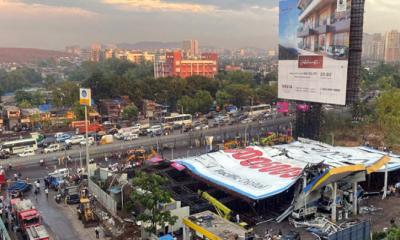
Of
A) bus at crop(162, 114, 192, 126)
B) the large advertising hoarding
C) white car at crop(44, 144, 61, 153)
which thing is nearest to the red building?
bus at crop(162, 114, 192, 126)

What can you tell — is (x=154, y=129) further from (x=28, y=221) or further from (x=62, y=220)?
(x=28, y=221)

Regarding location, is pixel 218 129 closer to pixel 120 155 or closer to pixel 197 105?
pixel 197 105

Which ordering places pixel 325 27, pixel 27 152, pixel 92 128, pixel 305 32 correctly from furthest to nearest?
pixel 92 128, pixel 27 152, pixel 305 32, pixel 325 27

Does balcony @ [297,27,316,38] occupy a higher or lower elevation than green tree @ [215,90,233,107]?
higher

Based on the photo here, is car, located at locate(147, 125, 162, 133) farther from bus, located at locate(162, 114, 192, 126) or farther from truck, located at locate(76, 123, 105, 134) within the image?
truck, located at locate(76, 123, 105, 134)

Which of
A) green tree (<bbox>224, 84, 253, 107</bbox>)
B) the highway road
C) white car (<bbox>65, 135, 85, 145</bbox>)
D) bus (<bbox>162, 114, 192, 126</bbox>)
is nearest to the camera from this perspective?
the highway road

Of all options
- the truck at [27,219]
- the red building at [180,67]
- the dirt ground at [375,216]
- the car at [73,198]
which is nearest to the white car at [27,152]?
the car at [73,198]

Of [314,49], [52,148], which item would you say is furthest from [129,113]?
[314,49]
